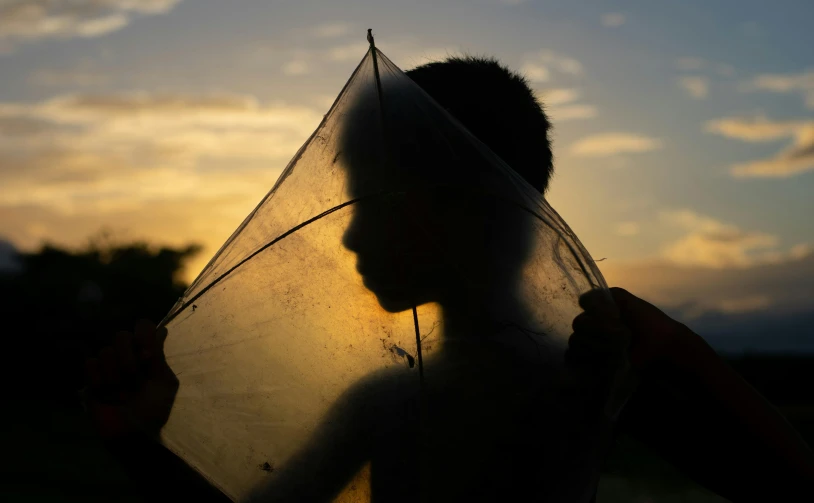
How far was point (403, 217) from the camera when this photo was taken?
4.18 feet

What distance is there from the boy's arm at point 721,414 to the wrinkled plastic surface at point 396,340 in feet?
0.36

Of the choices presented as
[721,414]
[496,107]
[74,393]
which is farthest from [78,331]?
[721,414]

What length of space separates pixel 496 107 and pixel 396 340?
82 centimetres

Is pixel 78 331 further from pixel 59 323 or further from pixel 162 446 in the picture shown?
pixel 162 446

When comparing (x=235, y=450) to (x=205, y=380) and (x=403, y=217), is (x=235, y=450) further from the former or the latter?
(x=403, y=217)

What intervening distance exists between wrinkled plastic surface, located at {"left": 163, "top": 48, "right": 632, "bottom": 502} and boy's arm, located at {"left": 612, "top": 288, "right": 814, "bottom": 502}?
0.11 m

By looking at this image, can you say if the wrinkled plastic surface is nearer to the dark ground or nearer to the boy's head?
the boy's head

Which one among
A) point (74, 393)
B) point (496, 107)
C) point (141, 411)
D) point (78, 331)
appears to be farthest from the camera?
point (78, 331)

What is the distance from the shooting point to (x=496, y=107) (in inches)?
72.3

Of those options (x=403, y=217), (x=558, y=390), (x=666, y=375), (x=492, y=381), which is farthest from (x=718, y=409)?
(x=403, y=217)

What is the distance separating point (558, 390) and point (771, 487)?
0.40m

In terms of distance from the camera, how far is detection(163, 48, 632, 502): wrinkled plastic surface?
122cm

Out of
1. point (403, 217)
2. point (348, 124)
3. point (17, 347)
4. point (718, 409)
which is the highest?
point (348, 124)

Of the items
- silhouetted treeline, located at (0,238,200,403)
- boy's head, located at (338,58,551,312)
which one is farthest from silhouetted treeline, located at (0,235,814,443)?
boy's head, located at (338,58,551,312)
